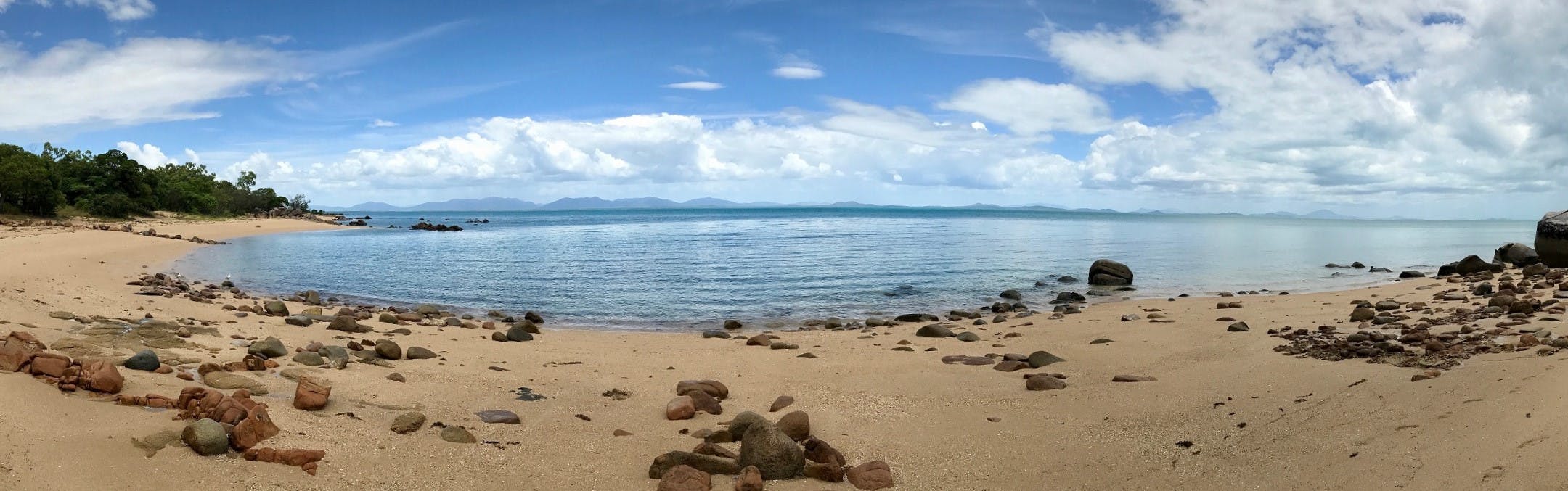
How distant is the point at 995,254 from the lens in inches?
1613

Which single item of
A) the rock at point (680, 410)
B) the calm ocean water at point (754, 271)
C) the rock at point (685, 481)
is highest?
the rock at point (685, 481)

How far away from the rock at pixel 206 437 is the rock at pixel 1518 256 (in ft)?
114

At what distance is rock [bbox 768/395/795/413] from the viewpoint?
361 inches

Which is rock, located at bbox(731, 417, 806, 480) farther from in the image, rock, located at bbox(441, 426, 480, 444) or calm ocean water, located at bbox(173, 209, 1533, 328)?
calm ocean water, located at bbox(173, 209, 1533, 328)

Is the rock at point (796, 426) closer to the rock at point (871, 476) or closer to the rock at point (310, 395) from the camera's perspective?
the rock at point (871, 476)

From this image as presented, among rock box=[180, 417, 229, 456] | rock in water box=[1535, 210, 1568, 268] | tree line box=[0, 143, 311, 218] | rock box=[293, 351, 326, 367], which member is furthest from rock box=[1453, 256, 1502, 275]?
tree line box=[0, 143, 311, 218]

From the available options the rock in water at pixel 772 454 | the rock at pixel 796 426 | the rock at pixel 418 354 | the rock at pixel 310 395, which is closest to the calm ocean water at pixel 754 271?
the rock at pixel 418 354

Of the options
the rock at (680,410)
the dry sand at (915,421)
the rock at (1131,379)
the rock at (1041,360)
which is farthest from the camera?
the rock at (1041,360)

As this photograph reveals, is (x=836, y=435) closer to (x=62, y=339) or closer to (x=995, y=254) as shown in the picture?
(x=62, y=339)

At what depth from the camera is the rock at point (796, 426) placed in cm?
769

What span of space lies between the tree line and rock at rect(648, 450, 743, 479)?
66.3 m


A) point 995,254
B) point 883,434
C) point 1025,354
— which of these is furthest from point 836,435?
point 995,254

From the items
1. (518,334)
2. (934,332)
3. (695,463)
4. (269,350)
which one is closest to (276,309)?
(518,334)

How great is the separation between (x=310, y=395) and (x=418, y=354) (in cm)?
433
